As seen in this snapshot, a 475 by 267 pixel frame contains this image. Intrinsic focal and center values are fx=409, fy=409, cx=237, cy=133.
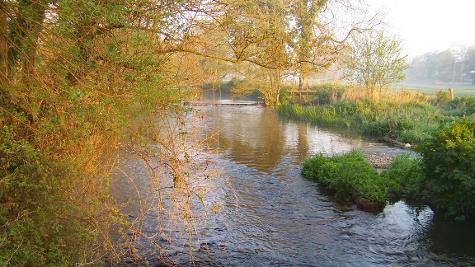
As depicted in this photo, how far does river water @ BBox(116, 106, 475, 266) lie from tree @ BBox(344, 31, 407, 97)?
46.0ft

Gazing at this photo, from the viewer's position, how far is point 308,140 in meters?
18.6

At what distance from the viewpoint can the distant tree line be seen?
246 ft

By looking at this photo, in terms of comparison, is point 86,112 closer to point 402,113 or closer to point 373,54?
point 402,113

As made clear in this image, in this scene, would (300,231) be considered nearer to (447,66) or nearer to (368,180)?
(368,180)

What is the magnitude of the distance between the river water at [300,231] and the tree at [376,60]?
14011 mm

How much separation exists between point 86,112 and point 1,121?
92 centimetres

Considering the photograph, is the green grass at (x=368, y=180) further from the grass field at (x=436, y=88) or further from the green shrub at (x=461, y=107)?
the grass field at (x=436, y=88)

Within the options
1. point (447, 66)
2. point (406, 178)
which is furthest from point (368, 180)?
point (447, 66)

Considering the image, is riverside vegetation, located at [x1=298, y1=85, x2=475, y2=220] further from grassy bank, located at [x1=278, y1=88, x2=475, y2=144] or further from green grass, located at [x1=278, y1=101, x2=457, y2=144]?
grassy bank, located at [x1=278, y1=88, x2=475, y2=144]

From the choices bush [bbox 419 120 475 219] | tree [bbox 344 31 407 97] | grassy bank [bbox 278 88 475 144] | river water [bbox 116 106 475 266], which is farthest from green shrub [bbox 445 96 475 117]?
bush [bbox 419 120 475 219]

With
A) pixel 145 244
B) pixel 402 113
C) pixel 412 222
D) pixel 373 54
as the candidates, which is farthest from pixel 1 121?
pixel 373 54

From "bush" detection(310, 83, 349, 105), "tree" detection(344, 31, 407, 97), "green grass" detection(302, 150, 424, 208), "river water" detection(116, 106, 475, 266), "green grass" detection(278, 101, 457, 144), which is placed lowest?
"river water" detection(116, 106, 475, 266)

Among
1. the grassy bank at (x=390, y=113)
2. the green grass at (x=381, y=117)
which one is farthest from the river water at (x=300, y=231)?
the grassy bank at (x=390, y=113)

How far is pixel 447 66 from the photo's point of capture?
82.8 meters
